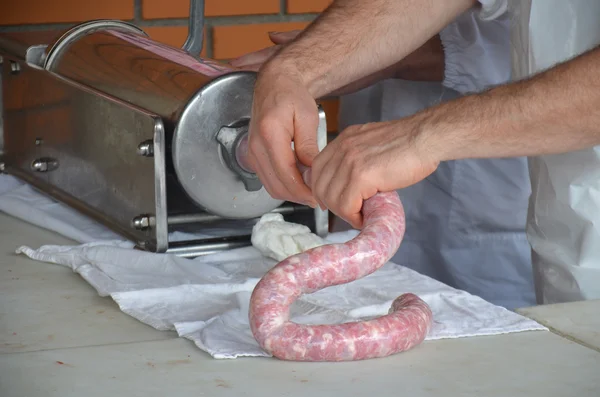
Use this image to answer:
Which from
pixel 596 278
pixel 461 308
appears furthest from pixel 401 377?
pixel 596 278

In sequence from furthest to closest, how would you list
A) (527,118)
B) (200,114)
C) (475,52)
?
1. (475,52)
2. (200,114)
3. (527,118)

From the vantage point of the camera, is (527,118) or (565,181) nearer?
(527,118)

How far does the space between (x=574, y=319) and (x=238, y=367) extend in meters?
0.49

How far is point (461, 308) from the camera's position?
1.32 meters

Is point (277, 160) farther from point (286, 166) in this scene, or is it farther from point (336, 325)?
point (336, 325)

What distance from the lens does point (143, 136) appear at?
1.56m

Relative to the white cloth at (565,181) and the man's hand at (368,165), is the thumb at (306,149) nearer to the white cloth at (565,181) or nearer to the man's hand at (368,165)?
the man's hand at (368,165)

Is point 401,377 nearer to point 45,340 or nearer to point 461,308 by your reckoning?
point 461,308

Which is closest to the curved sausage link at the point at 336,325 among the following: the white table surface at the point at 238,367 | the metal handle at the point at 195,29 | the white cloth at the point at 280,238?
the white table surface at the point at 238,367

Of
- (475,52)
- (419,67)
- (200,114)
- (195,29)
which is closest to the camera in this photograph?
(200,114)

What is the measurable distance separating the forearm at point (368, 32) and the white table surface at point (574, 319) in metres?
0.59

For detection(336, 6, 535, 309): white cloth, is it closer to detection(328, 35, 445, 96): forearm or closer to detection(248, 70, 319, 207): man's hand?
detection(328, 35, 445, 96): forearm

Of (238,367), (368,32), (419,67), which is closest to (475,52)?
(419,67)

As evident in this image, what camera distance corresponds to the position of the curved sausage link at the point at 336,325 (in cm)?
112
